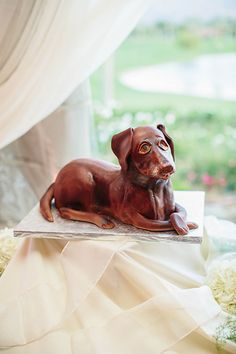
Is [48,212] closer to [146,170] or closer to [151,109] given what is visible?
[146,170]

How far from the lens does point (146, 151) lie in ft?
4.41

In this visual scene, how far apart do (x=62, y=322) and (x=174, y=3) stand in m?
1.80

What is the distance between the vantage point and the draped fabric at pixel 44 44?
62.6 inches

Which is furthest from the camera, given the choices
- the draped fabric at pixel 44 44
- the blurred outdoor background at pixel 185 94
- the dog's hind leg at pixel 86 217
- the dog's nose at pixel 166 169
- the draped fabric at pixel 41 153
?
the blurred outdoor background at pixel 185 94

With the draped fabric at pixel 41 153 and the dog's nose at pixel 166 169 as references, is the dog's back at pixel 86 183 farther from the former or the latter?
the draped fabric at pixel 41 153

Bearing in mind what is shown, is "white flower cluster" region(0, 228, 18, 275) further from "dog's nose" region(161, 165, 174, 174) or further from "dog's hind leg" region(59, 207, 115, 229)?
"dog's nose" region(161, 165, 174, 174)

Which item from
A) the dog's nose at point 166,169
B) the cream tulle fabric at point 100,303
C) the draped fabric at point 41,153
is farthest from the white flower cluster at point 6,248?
the dog's nose at point 166,169

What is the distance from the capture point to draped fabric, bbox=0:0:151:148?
1.59m

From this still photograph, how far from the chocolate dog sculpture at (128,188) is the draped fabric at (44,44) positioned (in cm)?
29

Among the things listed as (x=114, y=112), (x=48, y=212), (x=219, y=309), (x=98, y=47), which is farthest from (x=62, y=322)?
(x=114, y=112)

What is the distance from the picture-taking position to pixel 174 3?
103 inches

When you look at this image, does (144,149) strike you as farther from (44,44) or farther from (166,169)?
(44,44)

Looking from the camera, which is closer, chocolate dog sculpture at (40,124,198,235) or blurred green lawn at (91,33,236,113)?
chocolate dog sculpture at (40,124,198,235)

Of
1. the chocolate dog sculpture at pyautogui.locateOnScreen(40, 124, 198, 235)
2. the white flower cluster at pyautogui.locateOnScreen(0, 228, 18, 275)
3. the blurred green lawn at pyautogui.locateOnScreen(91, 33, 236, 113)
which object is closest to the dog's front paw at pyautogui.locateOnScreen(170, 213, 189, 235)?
the chocolate dog sculpture at pyautogui.locateOnScreen(40, 124, 198, 235)
